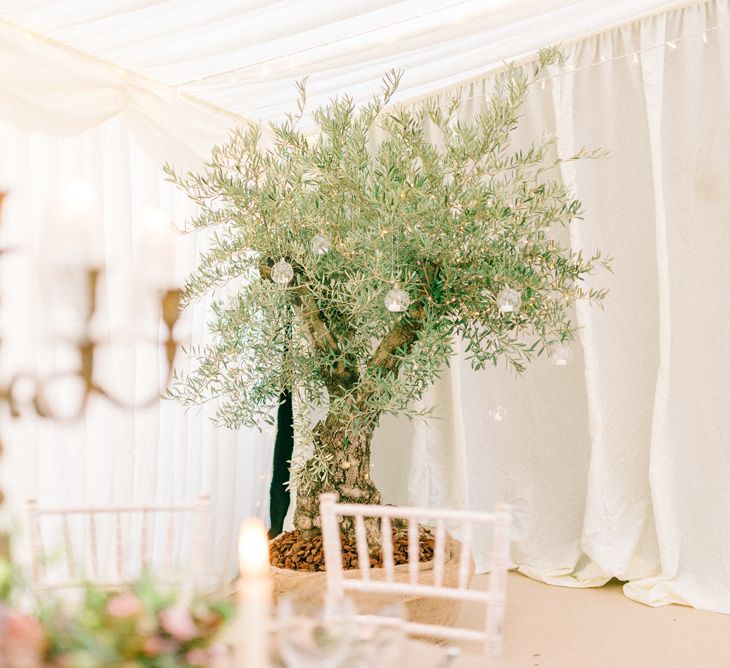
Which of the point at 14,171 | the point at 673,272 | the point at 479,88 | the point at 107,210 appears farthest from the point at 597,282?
the point at 14,171

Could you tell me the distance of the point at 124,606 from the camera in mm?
805

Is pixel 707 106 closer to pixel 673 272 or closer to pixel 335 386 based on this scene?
pixel 673 272

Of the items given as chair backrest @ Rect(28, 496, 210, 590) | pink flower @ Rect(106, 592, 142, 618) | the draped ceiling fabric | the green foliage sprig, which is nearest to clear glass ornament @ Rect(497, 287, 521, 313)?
the green foliage sprig

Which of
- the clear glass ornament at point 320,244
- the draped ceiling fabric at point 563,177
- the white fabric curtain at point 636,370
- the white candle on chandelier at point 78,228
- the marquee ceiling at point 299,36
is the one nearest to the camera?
the clear glass ornament at point 320,244

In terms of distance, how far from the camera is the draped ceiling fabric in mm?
2811

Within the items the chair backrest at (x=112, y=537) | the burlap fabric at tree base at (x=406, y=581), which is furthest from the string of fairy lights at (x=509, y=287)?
the chair backrest at (x=112, y=537)

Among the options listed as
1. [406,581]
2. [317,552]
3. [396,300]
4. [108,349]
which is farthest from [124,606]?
[108,349]

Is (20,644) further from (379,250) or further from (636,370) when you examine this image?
(636,370)

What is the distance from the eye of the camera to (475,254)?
2492 millimetres

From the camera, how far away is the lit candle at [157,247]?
11.1 feet

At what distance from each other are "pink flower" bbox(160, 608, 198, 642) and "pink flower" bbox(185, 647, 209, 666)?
0.05 ft

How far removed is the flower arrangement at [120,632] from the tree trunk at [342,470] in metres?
1.96

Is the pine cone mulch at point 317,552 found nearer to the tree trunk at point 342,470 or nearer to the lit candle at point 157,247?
the tree trunk at point 342,470

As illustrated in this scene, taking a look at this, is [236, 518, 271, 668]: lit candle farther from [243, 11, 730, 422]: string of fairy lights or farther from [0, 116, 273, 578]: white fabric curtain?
[0, 116, 273, 578]: white fabric curtain
